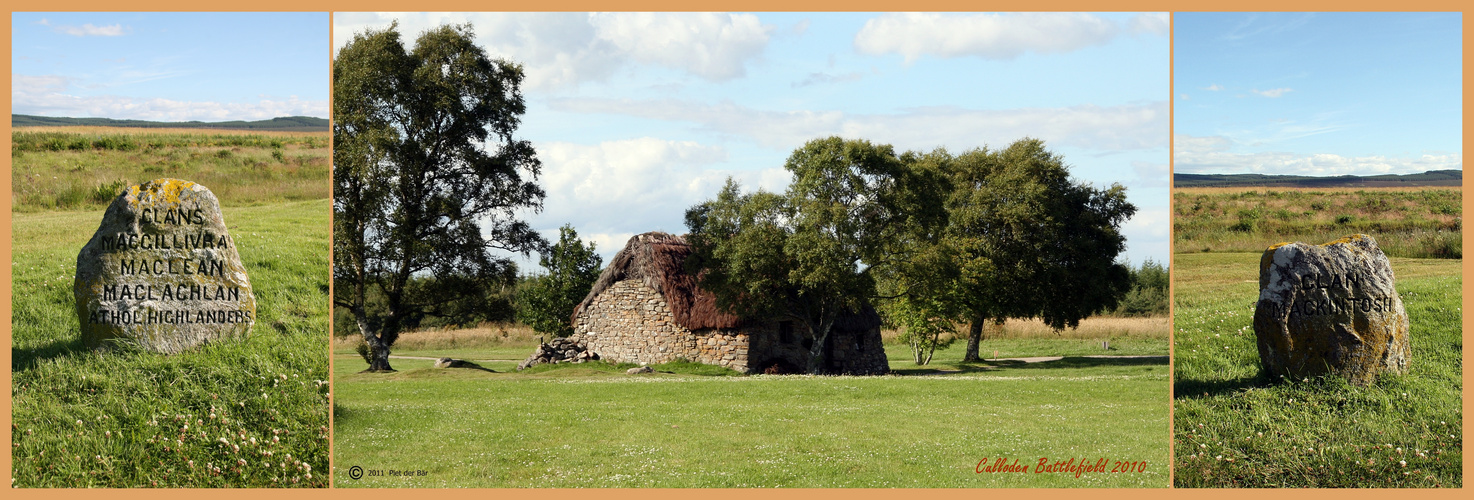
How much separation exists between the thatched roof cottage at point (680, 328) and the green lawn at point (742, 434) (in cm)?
754

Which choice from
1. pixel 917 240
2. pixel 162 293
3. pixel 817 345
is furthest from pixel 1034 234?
pixel 162 293

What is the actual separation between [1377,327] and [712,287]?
617 inches

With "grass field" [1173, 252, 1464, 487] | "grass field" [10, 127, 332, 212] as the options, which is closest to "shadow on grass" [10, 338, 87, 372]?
"grass field" [10, 127, 332, 212]

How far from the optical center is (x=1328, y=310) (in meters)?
8.77

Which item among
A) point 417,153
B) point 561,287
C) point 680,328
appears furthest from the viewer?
point 561,287

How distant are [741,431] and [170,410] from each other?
593 cm

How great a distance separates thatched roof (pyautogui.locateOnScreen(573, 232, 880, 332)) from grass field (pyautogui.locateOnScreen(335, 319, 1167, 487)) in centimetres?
600

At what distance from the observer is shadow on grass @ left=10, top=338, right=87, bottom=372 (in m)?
8.57

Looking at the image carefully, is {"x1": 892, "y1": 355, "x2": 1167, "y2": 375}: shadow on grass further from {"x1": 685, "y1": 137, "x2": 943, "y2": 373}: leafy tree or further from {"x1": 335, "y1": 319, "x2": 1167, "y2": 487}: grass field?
{"x1": 335, "y1": 319, "x2": 1167, "y2": 487}: grass field

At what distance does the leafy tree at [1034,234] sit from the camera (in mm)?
28375

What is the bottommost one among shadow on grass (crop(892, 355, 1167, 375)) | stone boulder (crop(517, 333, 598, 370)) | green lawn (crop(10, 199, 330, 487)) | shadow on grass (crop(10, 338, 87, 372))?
shadow on grass (crop(892, 355, 1167, 375))

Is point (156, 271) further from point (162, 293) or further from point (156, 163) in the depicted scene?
point (156, 163)

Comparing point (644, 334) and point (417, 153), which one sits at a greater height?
point (417, 153)

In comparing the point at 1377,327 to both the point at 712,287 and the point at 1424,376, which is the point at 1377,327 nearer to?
the point at 1424,376
